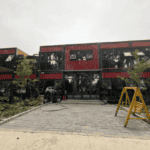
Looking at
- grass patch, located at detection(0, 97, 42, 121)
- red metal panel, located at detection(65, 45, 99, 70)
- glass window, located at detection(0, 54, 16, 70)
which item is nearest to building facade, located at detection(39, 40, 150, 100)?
red metal panel, located at detection(65, 45, 99, 70)

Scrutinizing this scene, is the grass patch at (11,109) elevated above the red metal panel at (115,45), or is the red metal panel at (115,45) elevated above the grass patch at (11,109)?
the red metal panel at (115,45)

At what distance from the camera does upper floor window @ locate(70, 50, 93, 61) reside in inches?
494

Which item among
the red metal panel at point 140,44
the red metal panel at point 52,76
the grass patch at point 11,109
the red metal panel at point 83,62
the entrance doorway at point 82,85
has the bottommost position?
the grass patch at point 11,109

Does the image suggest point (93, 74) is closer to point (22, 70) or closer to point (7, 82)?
point (22, 70)

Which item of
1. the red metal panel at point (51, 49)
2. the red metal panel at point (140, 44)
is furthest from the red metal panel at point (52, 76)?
the red metal panel at point (140, 44)

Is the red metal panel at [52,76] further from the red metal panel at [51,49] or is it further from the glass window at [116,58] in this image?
the glass window at [116,58]

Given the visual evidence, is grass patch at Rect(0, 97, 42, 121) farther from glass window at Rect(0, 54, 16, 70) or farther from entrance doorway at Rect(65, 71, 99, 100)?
glass window at Rect(0, 54, 16, 70)

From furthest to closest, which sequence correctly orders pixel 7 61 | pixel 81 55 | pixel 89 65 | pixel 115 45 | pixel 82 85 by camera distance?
pixel 7 61 → pixel 81 55 → pixel 89 65 → pixel 82 85 → pixel 115 45

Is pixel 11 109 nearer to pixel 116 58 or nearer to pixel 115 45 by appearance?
pixel 116 58

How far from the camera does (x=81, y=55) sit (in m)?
12.6

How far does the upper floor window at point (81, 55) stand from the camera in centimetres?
1255

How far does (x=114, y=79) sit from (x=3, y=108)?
10.7 metres

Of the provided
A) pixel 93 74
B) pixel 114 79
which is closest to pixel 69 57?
pixel 93 74

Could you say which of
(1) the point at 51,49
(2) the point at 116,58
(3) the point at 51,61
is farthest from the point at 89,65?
(1) the point at 51,49
